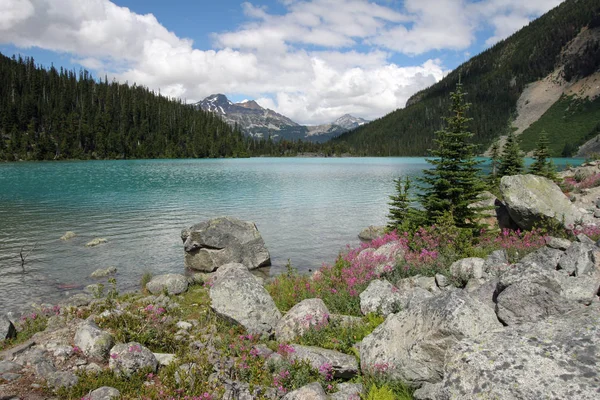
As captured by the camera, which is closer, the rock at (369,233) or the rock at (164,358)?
the rock at (164,358)

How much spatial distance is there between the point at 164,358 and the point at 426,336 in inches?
222

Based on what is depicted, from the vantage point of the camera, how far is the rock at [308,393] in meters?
5.77

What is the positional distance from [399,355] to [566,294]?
146 inches

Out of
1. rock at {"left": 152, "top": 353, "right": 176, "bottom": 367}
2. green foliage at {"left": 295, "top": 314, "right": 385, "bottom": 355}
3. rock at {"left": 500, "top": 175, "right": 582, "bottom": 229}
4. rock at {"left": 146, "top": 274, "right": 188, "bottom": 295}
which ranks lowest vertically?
rock at {"left": 146, "top": 274, "right": 188, "bottom": 295}

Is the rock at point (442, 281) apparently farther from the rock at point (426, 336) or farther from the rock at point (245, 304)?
the rock at point (245, 304)

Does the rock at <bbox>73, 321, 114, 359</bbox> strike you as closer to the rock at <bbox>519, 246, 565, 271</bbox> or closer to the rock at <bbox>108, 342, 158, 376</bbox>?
the rock at <bbox>108, 342, 158, 376</bbox>

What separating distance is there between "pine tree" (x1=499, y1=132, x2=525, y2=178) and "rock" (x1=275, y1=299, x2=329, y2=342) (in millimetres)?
32526

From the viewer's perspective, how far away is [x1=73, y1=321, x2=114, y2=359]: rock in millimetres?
7945

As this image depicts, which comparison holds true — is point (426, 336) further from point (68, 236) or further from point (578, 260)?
point (68, 236)

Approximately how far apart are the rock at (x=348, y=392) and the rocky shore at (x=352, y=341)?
3 centimetres

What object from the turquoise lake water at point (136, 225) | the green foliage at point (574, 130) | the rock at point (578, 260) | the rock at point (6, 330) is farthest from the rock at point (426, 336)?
the green foliage at point (574, 130)

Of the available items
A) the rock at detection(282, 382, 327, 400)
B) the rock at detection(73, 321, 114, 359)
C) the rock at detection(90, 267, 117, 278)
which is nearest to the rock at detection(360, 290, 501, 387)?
the rock at detection(282, 382, 327, 400)

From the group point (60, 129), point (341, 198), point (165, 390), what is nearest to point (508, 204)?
point (165, 390)

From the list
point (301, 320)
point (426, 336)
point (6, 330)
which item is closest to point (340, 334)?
point (301, 320)
